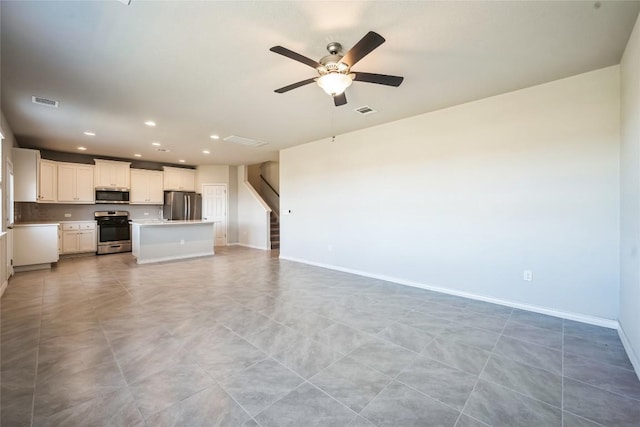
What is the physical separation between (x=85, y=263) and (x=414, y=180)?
24.0ft

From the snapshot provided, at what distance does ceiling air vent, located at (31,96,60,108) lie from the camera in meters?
3.55

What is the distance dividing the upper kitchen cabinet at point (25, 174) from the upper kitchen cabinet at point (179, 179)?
3.06 meters

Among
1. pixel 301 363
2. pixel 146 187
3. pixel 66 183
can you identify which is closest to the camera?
pixel 301 363

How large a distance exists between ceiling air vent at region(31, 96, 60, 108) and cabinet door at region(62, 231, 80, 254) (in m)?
4.43

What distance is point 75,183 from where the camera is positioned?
6.94m

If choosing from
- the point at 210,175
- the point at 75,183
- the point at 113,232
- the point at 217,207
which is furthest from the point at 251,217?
the point at 75,183

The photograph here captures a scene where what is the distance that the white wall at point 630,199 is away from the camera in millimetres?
2172

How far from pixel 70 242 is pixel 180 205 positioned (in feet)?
9.07

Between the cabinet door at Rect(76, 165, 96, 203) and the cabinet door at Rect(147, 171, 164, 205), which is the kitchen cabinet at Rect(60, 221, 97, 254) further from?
the cabinet door at Rect(147, 171, 164, 205)

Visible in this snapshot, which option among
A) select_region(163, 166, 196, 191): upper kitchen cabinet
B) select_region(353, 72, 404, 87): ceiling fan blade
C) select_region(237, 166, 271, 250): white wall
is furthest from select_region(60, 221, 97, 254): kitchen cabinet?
select_region(353, 72, 404, 87): ceiling fan blade

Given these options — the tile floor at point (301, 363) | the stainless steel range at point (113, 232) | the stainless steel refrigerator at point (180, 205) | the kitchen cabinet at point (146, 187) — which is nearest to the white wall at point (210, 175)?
the stainless steel refrigerator at point (180, 205)

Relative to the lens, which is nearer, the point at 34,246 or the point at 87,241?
the point at 34,246

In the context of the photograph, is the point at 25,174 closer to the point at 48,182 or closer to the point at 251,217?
the point at 48,182

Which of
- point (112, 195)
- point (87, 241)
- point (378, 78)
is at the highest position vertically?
point (378, 78)
